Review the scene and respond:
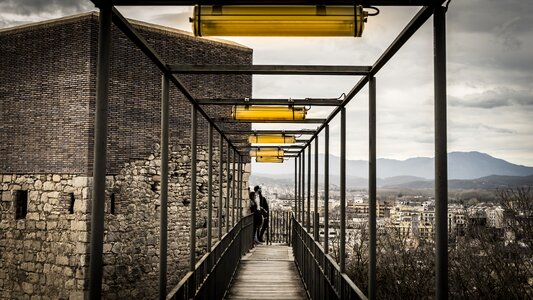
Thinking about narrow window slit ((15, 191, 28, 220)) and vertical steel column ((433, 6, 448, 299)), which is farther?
narrow window slit ((15, 191, 28, 220))

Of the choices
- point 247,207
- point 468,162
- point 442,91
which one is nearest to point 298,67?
point 442,91

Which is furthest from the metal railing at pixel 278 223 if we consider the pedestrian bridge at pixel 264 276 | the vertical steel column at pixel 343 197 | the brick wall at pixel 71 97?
the vertical steel column at pixel 343 197

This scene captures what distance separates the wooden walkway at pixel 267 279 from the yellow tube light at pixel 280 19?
6565mm

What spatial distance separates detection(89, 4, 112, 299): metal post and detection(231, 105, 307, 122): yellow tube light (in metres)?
4.12

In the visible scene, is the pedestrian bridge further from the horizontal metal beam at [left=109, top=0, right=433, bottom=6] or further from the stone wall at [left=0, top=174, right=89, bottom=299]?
the stone wall at [left=0, top=174, right=89, bottom=299]

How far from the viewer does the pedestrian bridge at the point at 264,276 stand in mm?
5129

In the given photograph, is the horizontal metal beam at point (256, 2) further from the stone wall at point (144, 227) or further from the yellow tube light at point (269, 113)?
the stone wall at point (144, 227)

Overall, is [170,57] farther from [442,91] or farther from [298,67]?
[442,91]

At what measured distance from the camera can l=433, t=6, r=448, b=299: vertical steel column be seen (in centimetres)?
246

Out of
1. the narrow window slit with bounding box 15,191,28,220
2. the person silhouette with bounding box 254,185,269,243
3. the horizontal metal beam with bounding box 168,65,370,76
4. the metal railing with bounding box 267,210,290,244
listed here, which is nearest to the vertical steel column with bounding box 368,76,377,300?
the horizontal metal beam with bounding box 168,65,370,76

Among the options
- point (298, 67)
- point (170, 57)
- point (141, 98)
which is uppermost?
point (170, 57)

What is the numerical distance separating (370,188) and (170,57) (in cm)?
1454

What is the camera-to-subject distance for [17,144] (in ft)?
54.5

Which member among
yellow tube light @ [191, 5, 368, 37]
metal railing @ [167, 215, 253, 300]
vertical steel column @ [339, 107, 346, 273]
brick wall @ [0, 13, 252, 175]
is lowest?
metal railing @ [167, 215, 253, 300]
